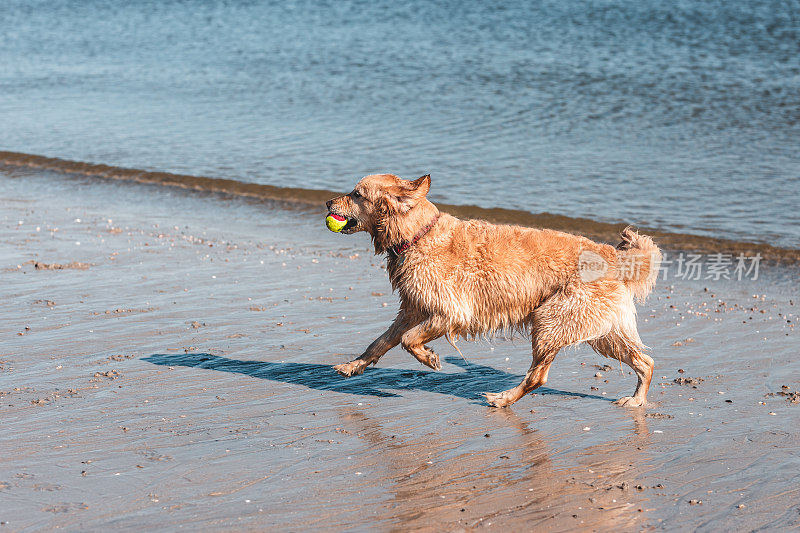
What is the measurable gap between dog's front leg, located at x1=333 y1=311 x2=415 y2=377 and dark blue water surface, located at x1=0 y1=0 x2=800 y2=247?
624 centimetres

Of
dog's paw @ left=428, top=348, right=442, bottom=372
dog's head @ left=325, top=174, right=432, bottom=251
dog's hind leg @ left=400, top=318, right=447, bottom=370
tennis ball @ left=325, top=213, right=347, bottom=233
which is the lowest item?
dog's paw @ left=428, top=348, right=442, bottom=372

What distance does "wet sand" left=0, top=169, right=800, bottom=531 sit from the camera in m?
4.33

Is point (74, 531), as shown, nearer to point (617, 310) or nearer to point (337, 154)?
point (617, 310)

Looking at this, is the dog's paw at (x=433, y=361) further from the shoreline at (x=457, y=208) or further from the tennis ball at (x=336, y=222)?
the shoreline at (x=457, y=208)

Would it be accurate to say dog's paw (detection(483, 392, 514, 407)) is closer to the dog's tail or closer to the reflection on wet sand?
the reflection on wet sand

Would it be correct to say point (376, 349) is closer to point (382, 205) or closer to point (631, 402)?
point (382, 205)

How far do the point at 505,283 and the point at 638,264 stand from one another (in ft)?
3.03

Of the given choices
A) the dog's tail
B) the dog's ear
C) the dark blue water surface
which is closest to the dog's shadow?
the dog's tail

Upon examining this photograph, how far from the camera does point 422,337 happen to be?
6.08 metres

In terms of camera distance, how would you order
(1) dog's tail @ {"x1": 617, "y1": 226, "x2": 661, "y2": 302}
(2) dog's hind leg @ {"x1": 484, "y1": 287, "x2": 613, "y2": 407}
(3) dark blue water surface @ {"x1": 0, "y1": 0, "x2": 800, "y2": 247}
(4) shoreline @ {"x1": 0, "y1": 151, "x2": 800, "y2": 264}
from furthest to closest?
(3) dark blue water surface @ {"x1": 0, "y1": 0, "x2": 800, "y2": 247}, (4) shoreline @ {"x1": 0, "y1": 151, "x2": 800, "y2": 264}, (1) dog's tail @ {"x1": 617, "y1": 226, "x2": 661, "y2": 302}, (2) dog's hind leg @ {"x1": 484, "y1": 287, "x2": 613, "y2": 407}

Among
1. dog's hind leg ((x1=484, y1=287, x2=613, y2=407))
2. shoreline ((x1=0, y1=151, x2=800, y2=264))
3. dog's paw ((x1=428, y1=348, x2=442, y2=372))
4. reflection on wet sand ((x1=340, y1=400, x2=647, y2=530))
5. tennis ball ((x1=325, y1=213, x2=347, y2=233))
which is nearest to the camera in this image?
reflection on wet sand ((x1=340, y1=400, x2=647, y2=530))

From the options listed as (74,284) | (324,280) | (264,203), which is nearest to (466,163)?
(264,203)

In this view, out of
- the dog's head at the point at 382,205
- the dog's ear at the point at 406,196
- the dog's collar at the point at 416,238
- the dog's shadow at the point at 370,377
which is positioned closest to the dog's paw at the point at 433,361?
the dog's shadow at the point at 370,377

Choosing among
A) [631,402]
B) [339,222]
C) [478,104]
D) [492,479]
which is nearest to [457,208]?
[339,222]
